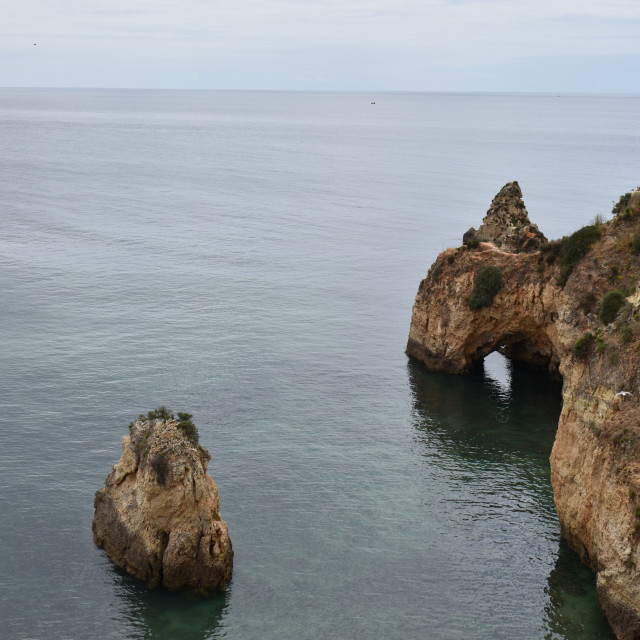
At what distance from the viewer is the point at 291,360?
71.7 metres

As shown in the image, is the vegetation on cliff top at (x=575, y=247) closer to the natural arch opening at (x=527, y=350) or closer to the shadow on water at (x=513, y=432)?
the natural arch opening at (x=527, y=350)

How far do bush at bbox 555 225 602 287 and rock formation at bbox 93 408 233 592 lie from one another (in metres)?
28.6

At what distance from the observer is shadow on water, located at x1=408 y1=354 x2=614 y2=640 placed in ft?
127

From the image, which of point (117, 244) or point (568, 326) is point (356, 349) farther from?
point (117, 244)

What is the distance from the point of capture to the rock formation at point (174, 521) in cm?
3844

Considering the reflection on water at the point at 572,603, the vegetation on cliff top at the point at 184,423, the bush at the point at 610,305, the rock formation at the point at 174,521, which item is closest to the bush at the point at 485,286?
the bush at the point at 610,305

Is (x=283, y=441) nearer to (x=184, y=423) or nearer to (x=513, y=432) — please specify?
(x=513, y=432)

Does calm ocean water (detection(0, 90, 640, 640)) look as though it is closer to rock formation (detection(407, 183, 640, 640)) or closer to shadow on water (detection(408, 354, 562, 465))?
shadow on water (detection(408, 354, 562, 465))

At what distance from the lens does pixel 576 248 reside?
182ft

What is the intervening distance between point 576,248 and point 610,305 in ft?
34.6

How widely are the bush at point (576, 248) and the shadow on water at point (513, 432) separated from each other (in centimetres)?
1048

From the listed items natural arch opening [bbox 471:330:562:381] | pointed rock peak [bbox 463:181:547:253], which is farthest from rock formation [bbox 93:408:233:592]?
pointed rock peak [bbox 463:181:547:253]

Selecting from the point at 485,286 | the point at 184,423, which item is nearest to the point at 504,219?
the point at 485,286

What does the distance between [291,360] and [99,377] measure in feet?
51.4
